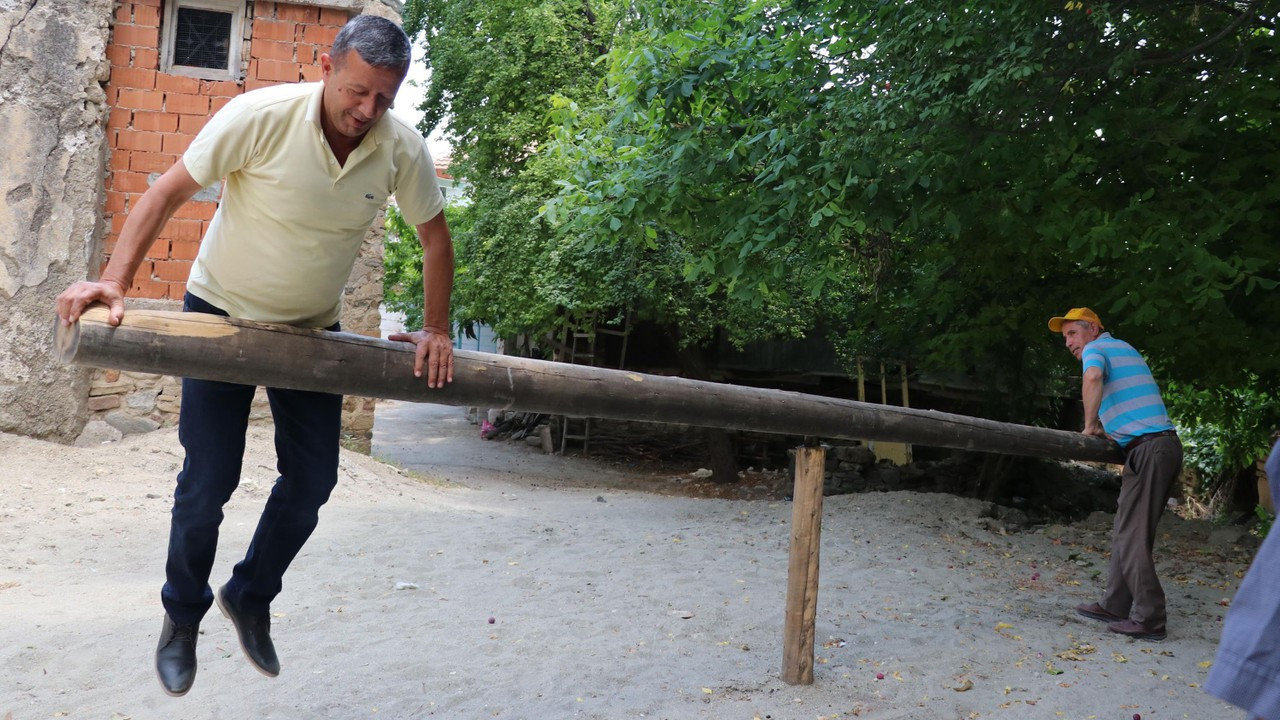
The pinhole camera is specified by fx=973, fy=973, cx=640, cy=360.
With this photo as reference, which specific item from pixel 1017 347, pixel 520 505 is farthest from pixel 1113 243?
pixel 520 505

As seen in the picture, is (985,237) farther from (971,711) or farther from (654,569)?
(971,711)

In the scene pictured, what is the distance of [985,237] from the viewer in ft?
26.9

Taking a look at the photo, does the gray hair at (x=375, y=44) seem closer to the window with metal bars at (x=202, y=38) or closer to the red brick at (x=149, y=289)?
the red brick at (x=149, y=289)

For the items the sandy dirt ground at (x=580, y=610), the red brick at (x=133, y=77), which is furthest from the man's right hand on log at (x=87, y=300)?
the red brick at (x=133, y=77)

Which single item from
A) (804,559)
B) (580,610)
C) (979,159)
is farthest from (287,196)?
(979,159)

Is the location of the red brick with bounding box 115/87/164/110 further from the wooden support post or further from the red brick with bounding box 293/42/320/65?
the wooden support post

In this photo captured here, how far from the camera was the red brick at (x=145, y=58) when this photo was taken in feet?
29.8

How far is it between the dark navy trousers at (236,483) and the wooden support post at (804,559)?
2.07 meters

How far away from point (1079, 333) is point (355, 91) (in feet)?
16.3

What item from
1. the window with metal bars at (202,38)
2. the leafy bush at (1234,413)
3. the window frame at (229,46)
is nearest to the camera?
the window frame at (229,46)

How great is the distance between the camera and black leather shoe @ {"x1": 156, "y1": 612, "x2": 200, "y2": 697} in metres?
3.21

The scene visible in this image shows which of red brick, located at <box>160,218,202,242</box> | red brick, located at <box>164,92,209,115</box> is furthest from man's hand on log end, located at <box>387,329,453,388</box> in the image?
red brick, located at <box>164,92,209,115</box>

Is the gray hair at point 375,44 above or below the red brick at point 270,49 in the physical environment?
below

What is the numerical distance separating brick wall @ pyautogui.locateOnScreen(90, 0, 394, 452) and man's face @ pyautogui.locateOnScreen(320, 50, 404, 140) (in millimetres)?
6919
